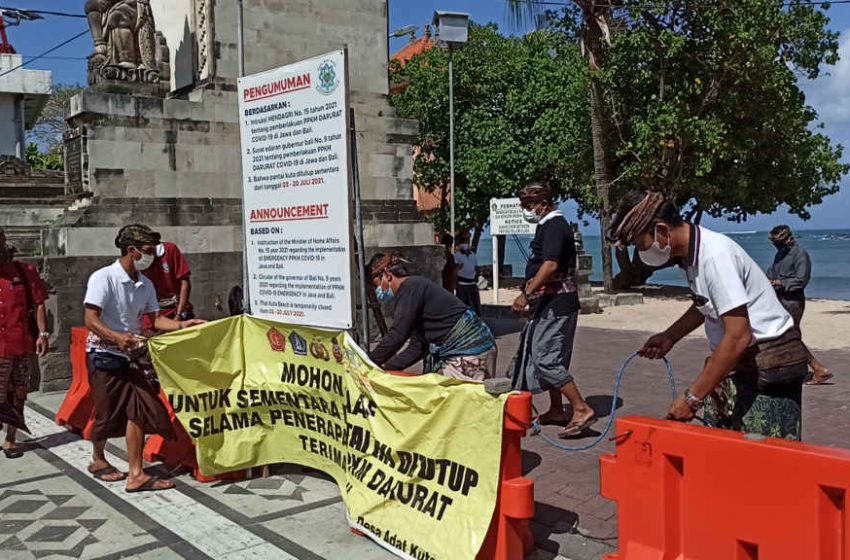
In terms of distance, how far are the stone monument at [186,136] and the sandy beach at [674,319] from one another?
4.38 meters

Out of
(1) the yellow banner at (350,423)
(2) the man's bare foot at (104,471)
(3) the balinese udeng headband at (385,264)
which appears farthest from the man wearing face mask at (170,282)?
(3) the balinese udeng headband at (385,264)

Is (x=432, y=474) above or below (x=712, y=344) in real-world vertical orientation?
below

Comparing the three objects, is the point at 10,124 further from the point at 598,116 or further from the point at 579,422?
the point at 579,422

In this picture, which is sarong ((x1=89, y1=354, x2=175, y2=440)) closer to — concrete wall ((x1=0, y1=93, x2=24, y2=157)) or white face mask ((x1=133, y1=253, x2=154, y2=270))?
white face mask ((x1=133, y1=253, x2=154, y2=270))

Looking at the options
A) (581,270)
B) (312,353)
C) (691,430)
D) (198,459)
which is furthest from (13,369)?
(581,270)

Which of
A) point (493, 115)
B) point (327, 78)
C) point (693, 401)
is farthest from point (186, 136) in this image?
point (493, 115)

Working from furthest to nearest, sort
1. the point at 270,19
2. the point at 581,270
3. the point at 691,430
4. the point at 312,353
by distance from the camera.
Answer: the point at 581,270 < the point at 270,19 < the point at 312,353 < the point at 691,430

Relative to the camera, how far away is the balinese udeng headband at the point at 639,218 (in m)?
3.46

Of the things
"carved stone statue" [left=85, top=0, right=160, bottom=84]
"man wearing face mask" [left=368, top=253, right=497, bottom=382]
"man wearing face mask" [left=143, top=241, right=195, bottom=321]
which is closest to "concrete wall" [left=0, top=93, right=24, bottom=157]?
"carved stone statue" [left=85, top=0, right=160, bottom=84]

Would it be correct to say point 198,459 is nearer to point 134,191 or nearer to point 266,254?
point 266,254

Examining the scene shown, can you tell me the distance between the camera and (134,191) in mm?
11094

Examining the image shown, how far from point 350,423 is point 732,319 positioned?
97.5 inches

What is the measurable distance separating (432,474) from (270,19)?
970 centimetres

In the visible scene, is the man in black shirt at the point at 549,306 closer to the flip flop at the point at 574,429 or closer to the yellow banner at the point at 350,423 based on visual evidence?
the flip flop at the point at 574,429
